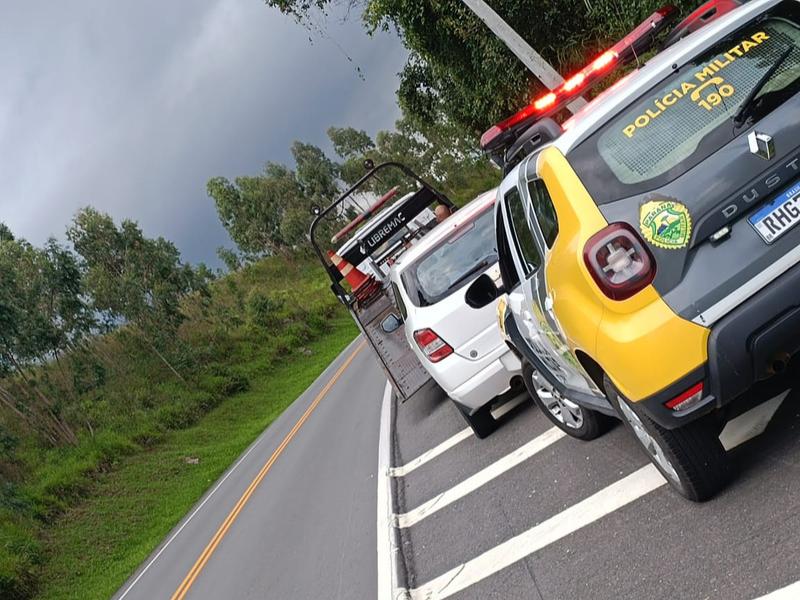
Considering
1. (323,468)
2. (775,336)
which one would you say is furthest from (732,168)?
(323,468)

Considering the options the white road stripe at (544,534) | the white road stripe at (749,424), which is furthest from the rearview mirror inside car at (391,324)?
the white road stripe at (749,424)

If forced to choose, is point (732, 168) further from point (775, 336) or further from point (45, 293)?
point (45, 293)

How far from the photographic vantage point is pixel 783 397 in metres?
4.65

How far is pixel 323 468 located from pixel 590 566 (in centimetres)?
729

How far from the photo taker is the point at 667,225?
3430 millimetres

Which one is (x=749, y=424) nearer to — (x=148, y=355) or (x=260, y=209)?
(x=148, y=355)

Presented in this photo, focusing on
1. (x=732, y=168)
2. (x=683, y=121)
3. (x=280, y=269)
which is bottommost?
(x=732, y=168)

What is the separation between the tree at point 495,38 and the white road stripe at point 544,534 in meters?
9.64

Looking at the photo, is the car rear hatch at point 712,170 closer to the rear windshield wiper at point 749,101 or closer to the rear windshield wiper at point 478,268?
the rear windshield wiper at point 749,101

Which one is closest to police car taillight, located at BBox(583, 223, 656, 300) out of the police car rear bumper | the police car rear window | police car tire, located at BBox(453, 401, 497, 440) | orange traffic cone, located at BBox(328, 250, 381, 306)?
the police car rear window

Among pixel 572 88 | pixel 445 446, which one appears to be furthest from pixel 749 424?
pixel 445 446

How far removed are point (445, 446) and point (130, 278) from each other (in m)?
28.7

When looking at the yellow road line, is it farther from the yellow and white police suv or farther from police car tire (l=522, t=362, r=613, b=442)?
the yellow and white police suv

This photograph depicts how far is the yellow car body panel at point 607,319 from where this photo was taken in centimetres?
340
